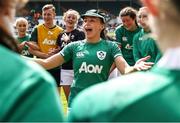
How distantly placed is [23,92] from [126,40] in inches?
348

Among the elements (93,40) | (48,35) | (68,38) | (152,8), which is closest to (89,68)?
(93,40)

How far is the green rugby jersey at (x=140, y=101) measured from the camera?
1403mm

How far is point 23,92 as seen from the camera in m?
1.41

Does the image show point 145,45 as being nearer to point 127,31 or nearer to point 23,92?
point 127,31

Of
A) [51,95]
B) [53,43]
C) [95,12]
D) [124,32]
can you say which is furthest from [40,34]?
[51,95]

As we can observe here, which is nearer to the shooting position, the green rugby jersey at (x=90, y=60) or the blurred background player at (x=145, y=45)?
the green rugby jersey at (x=90, y=60)

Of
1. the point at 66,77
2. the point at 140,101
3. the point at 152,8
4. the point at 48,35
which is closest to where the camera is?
the point at 140,101

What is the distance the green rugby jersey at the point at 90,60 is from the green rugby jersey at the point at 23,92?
17.5ft

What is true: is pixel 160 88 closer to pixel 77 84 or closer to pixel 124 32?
pixel 77 84

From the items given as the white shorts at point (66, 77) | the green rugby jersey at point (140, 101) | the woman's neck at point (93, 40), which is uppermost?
the green rugby jersey at point (140, 101)

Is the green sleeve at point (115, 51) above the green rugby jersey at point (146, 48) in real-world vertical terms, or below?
above

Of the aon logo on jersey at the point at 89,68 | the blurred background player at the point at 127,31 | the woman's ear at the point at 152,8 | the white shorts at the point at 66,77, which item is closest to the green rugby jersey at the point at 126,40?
the blurred background player at the point at 127,31

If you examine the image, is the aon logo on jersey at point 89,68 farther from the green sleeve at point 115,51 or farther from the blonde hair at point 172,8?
the blonde hair at point 172,8

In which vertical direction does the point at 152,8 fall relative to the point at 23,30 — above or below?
above
